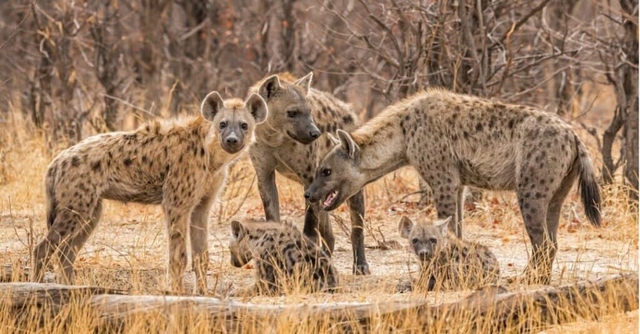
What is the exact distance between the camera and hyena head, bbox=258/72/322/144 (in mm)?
6609

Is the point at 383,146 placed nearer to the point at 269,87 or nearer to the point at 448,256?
the point at 269,87

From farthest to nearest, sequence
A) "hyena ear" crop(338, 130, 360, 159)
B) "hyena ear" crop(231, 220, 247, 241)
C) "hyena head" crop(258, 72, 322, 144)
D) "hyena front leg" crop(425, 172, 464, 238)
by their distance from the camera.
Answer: "hyena head" crop(258, 72, 322, 144)
"hyena ear" crop(338, 130, 360, 159)
"hyena front leg" crop(425, 172, 464, 238)
"hyena ear" crop(231, 220, 247, 241)

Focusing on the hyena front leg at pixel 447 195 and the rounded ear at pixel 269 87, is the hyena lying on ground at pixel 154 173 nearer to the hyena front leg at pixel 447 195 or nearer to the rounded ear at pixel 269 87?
the rounded ear at pixel 269 87

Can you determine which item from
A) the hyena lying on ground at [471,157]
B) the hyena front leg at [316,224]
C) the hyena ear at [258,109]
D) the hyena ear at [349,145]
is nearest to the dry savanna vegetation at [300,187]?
the hyena front leg at [316,224]

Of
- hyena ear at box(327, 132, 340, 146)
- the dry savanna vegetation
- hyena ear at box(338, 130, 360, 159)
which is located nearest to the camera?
the dry savanna vegetation

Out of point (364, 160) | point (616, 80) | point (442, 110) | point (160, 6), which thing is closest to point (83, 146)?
point (364, 160)

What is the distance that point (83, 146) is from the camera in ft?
19.5

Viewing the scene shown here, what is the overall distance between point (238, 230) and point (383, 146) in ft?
3.69

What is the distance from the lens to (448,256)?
582cm

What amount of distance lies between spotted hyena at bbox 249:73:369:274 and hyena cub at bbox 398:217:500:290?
90 centimetres

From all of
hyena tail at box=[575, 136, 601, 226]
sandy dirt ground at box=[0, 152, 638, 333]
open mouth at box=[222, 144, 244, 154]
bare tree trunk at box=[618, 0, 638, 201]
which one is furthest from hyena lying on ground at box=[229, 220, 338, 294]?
bare tree trunk at box=[618, 0, 638, 201]

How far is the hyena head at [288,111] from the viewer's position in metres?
6.61

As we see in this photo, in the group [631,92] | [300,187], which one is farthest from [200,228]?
[631,92]

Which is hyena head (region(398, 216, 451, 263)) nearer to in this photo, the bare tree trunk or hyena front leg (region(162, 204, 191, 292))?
hyena front leg (region(162, 204, 191, 292))
